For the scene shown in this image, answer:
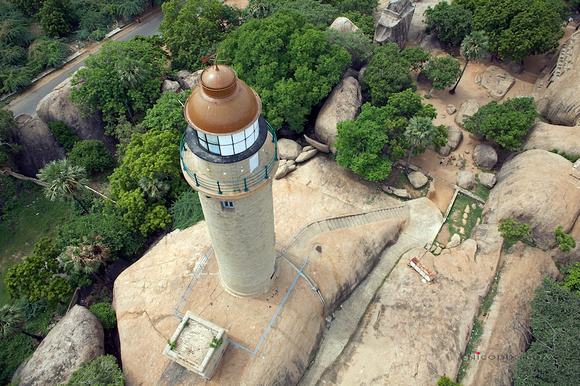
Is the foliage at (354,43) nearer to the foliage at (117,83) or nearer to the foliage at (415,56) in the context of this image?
the foliage at (415,56)

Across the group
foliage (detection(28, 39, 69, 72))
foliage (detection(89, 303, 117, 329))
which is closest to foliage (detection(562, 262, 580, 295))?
foliage (detection(89, 303, 117, 329))

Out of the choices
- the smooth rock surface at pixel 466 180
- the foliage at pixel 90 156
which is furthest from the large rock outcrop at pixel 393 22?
the foliage at pixel 90 156

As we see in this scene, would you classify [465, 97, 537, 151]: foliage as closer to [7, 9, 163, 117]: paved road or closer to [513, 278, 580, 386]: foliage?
[513, 278, 580, 386]: foliage

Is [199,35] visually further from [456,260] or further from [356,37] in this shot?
[456,260]

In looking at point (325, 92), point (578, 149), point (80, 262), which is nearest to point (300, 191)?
point (325, 92)

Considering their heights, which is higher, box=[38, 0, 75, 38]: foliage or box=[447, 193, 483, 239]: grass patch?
box=[38, 0, 75, 38]: foliage

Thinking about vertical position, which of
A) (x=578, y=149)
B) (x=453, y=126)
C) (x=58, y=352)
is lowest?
Result: (x=58, y=352)
